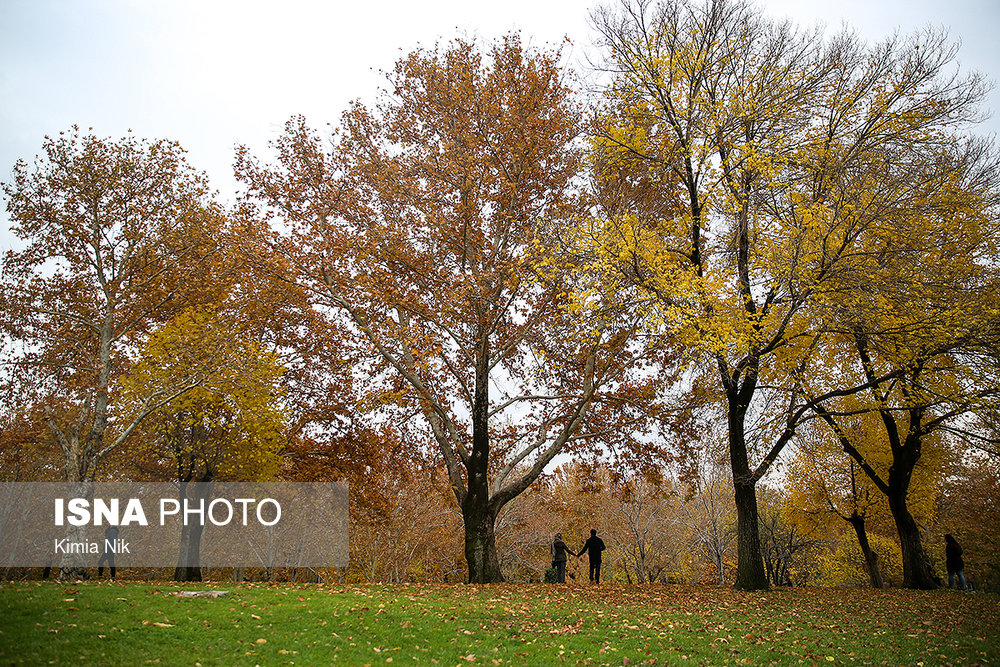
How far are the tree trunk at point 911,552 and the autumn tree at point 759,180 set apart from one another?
6797 millimetres

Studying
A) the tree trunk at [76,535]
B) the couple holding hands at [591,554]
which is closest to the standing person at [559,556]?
the couple holding hands at [591,554]

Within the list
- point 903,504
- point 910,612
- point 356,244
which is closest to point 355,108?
point 356,244

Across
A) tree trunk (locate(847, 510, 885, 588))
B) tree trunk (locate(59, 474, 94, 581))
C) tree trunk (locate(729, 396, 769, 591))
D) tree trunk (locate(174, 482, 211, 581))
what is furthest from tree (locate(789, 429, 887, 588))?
tree trunk (locate(59, 474, 94, 581))

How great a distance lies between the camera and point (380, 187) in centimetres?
1667

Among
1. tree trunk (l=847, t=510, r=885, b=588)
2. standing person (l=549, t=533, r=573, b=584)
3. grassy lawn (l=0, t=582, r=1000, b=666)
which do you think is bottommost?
tree trunk (l=847, t=510, r=885, b=588)

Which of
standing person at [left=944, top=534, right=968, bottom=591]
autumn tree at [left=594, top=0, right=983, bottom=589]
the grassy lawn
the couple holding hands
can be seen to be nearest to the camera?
the grassy lawn

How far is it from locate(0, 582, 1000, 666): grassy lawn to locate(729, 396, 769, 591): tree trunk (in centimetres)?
227

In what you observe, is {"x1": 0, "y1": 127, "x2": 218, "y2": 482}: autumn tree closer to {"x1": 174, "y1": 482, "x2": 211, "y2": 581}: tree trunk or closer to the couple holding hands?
{"x1": 174, "y1": 482, "x2": 211, "y2": 581}: tree trunk

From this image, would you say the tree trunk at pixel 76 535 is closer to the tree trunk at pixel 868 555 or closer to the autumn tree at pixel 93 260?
the autumn tree at pixel 93 260

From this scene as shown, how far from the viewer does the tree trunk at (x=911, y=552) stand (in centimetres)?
1762

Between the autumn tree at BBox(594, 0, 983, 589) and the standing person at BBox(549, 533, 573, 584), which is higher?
the autumn tree at BBox(594, 0, 983, 589)

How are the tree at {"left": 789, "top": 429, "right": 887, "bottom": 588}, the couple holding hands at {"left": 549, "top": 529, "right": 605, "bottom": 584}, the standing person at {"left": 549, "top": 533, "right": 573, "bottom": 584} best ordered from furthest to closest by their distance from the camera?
1. the tree at {"left": 789, "top": 429, "right": 887, "bottom": 588}
2. the standing person at {"left": 549, "top": 533, "right": 573, "bottom": 584}
3. the couple holding hands at {"left": 549, "top": 529, "right": 605, "bottom": 584}

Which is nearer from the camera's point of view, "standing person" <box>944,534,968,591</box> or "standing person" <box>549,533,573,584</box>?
"standing person" <box>549,533,573,584</box>

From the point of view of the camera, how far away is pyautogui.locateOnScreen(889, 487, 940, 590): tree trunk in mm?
17625
